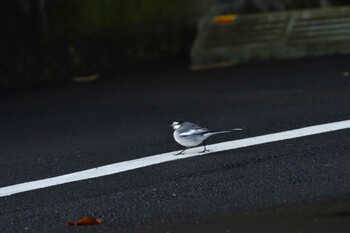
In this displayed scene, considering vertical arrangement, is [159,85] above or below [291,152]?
below

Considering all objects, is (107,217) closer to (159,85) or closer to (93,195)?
(93,195)

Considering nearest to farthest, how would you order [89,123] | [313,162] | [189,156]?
[313,162], [189,156], [89,123]

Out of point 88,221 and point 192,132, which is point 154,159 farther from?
point 88,221

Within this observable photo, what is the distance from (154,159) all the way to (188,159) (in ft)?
1.15

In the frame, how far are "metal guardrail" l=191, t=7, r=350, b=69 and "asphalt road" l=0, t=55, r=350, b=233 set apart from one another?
35 cm

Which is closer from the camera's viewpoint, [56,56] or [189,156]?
[189,156]

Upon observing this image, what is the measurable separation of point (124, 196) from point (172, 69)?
7792 millimetres

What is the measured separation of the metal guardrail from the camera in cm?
1497

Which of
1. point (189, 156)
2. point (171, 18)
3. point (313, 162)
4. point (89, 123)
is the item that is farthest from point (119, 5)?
point (313, 162)

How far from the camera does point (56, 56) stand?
1530 centimetres

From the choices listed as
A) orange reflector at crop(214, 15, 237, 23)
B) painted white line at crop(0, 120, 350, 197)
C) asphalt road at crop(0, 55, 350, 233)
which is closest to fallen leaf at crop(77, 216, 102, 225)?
asphalt road at crop(0, 55, 350, 233)

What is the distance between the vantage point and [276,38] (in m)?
15.1

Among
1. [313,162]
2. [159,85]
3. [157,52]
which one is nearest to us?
[313,162]

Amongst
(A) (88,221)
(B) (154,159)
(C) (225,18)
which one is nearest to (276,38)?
(C) (225,18)
